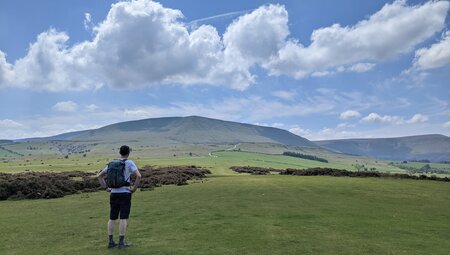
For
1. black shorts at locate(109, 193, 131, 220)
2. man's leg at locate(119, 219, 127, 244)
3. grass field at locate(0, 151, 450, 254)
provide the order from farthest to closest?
black shorts at locate(109, 193, 131, 220) < grass field at locate(0, 151, 450, 254) < man's leg at locate(119, 219, 127, 244)

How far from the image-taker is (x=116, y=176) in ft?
46.4

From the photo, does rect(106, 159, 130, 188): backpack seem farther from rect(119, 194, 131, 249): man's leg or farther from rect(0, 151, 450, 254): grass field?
rect(0, 151, 450, 254): grass field

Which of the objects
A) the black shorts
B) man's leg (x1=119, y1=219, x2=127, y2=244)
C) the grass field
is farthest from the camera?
the black shorts

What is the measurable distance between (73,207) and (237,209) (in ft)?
39.0

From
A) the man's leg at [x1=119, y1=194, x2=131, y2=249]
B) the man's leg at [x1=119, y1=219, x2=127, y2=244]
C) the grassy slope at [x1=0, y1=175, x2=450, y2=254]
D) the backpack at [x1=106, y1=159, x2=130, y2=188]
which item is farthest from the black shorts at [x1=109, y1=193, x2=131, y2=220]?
the grassy slope at [x1=0, y1=175, x2=450, y2=254]

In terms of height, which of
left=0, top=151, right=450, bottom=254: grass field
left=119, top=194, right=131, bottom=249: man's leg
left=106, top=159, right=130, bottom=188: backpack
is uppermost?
left=106, top=159, right=130, bottom=188: backpack

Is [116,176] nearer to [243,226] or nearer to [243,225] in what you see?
[243,226]

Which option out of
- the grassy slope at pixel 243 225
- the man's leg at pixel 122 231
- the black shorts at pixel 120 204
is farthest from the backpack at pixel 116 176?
the grassy slope at pixel 243 225

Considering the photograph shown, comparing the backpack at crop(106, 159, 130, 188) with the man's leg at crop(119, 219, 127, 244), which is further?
the backpack at crop(106, 159, 130, 188)

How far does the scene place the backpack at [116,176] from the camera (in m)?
14.1

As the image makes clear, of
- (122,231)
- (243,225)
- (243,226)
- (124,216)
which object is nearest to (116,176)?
(124,216)

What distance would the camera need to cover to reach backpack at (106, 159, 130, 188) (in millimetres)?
14148

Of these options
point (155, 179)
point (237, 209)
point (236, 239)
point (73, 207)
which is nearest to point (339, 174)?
point (155, 179)

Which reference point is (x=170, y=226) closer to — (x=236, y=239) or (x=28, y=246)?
(x=236, y=239)
